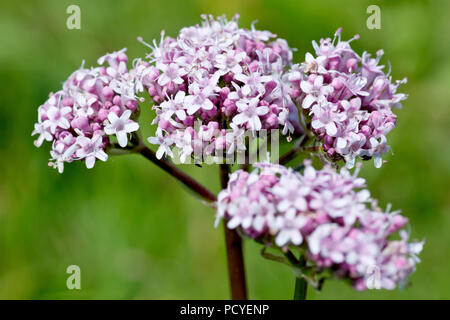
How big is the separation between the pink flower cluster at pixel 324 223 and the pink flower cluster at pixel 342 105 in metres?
0.53

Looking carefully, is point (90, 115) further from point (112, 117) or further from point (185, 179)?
point (185, 179)

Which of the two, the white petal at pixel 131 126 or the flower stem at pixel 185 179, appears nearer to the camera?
the white petal at pixel 131 126

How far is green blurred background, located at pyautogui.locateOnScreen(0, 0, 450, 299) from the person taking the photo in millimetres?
5938

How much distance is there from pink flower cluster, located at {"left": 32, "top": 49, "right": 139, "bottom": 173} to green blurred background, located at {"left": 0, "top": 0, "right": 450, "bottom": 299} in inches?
80.1

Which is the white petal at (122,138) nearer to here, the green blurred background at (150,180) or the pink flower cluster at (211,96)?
the pink flower cluster at (211,96)

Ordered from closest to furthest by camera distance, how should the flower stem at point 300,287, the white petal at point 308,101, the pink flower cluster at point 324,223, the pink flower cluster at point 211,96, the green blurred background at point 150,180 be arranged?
1. the pink flower cluster at point 324,223
2. the flower stem at point 300,287
3. the pink flower cluster at point 211,96
4. the white petal at point 308,101
5. the green blurred background at point 150,180

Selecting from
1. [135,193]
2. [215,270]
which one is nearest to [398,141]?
[215,270]

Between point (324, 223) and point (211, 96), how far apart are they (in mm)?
1286

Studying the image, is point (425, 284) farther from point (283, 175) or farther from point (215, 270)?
point (283, 175)

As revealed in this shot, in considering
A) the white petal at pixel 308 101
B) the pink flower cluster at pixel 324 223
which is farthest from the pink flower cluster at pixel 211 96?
the pink flower cluster at pixel 324 223

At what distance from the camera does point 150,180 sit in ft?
21.6

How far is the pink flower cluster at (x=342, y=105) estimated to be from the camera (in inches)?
158

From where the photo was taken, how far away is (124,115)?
4168mm

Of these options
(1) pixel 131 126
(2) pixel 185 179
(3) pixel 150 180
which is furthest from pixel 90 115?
(3) pixel 150 180
